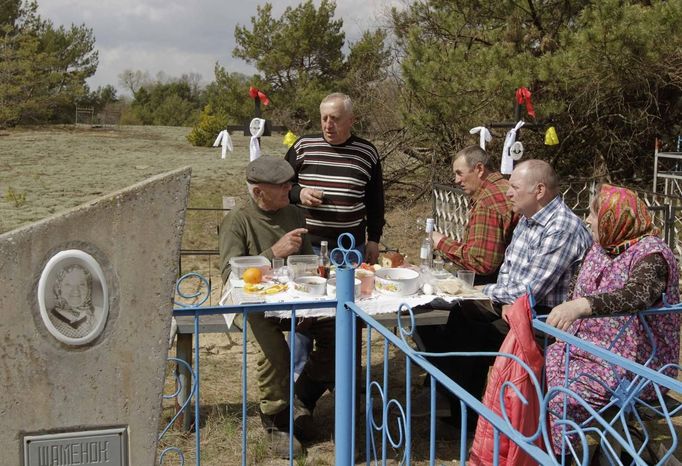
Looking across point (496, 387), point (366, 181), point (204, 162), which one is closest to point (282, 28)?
point (204, 162)

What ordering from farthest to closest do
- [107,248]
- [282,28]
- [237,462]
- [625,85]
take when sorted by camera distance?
[282,28]
[625,85]
[237,462]
[107,248]

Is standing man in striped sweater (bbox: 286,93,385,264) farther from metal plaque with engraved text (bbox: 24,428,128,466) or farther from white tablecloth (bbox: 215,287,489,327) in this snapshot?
metal plaque with engraved text (bbox: 24,428,128,466)

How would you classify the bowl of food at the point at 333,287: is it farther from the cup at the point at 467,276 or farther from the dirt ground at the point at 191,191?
the dirt ground at the point at 191,191

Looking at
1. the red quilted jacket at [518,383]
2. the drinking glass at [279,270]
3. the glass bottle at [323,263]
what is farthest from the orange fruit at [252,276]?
the red quilted jacket at [518,383]

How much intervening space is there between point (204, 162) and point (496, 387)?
47.0ft

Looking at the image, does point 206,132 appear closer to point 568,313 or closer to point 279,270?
point 279,270

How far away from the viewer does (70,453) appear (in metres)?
1.65

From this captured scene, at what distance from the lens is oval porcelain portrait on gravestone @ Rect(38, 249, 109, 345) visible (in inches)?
61.2

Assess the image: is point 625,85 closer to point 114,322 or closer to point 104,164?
point 114,322

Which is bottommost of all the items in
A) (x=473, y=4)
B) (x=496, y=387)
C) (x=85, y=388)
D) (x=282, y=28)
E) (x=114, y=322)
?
(x=496, y=387)

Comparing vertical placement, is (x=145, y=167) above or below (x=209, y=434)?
above

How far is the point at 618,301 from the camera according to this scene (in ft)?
8.06

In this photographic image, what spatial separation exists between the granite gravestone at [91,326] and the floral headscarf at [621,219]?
1.68 metres

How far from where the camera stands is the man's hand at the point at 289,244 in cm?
326
